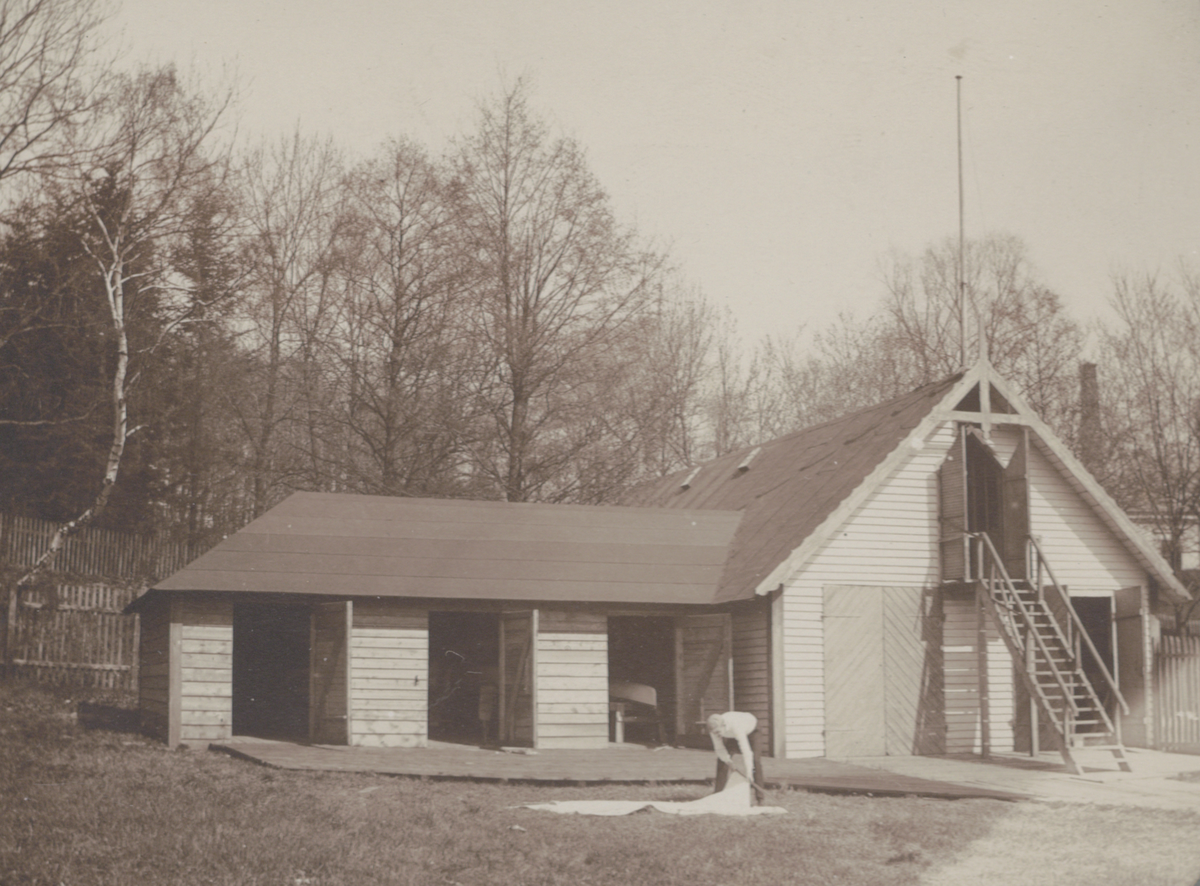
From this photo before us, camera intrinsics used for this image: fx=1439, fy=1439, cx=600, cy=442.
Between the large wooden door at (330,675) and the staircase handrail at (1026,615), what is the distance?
31.4ft

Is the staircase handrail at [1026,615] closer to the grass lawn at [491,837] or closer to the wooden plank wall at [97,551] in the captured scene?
the grass lawn at [491,837]

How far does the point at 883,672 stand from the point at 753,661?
6.47 feet

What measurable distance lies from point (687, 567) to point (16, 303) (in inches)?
519

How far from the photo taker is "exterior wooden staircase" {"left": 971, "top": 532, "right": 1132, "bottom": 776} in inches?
767

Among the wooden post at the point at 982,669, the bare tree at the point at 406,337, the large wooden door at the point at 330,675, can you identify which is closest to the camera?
the large wooden door at the point at 330,675

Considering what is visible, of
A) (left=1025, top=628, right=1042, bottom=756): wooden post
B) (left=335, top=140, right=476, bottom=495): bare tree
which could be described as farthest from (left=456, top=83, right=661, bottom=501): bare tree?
(left=1025, top=628, right=1042, bottom=756): wooden post

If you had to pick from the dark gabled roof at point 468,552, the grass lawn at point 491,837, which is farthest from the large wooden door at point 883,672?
the grass lawn at point 491,837

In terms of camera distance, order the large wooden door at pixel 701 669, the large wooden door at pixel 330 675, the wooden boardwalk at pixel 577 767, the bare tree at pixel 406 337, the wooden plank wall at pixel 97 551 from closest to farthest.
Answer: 1. the wooden boardwalk at pixel 577 767
2. the large wooden door at pixel 330 675
3. the large wooden door at pixel 701 669
4. the wooden plank wall at pixel 97 551
5. the bare tree at pixel 406 337

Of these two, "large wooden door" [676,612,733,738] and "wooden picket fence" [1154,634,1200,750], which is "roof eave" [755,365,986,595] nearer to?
"large wooden door" [676,612,733,738]

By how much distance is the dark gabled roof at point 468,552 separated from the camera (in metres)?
21.5

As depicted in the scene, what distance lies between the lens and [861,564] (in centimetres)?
2188

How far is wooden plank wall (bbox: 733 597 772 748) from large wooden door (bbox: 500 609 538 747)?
3177 mm

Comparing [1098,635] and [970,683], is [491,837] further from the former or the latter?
[1098,635]

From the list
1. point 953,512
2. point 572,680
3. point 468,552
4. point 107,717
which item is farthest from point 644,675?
point 107,717
